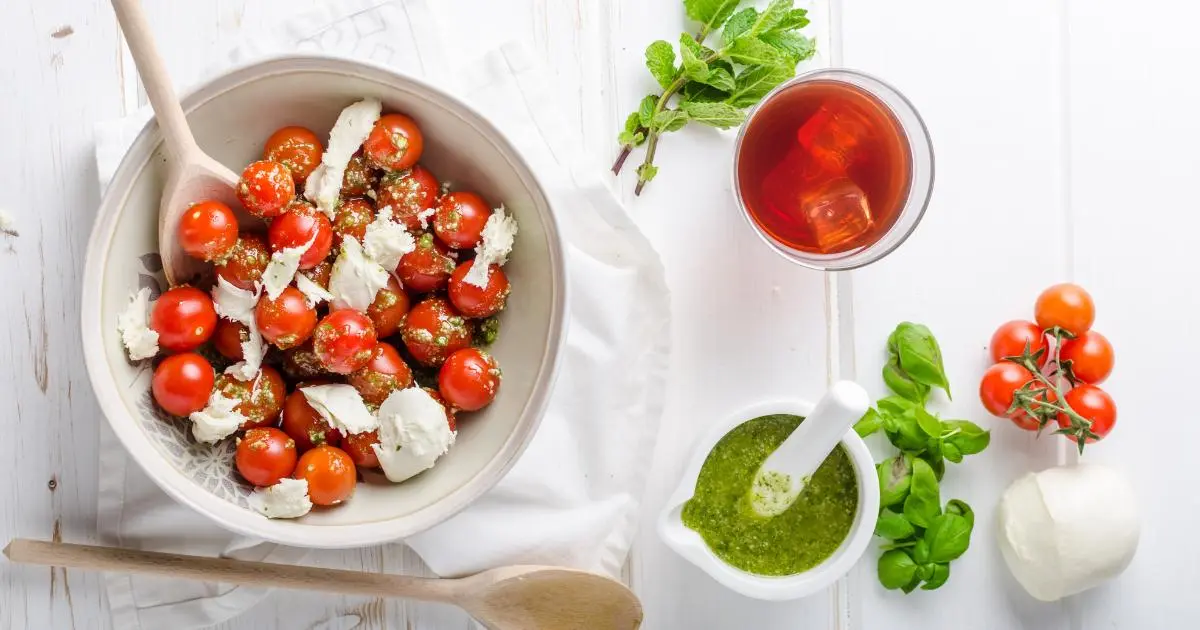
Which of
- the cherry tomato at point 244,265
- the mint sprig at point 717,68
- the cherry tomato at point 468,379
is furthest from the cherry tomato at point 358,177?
the mint sprig at point 717,68

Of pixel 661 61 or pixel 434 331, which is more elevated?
pixel 661 61

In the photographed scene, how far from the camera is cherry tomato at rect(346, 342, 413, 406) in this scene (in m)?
1.09

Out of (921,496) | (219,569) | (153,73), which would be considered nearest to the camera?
(153,73)

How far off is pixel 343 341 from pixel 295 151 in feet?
0.74

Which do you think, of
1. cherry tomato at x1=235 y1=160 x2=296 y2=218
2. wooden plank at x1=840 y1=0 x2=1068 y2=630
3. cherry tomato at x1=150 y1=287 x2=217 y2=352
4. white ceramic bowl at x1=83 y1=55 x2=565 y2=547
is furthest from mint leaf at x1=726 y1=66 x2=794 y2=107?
cherry tomato at x1=150 y1=287 x2=217 y2=352

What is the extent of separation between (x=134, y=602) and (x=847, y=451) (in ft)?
3.06

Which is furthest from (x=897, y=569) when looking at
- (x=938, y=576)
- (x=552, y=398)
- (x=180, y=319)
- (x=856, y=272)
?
(x=180, y=319)

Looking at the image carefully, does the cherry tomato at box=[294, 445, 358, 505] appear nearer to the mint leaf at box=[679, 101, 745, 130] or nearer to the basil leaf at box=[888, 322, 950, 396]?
the mint leaf at box=[679, 101, 745, 130]

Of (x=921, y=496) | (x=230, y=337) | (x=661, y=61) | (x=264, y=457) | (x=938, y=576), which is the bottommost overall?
(x=938, y=576)

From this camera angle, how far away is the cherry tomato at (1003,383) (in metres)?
1.27

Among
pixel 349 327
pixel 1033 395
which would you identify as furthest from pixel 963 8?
pixel 349 327

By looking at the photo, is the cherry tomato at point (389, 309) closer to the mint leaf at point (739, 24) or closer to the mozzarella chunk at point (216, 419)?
the mozzarella chunk at point (216, 419)

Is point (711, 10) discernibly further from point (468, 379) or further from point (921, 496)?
point (921, 496)

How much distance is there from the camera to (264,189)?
1036mm
